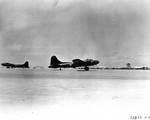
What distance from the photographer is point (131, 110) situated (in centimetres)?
991

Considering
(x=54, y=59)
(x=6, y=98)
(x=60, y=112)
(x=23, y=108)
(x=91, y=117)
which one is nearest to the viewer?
(x=91, y=117)

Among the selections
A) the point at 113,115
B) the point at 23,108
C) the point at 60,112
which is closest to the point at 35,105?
the point at 23,108

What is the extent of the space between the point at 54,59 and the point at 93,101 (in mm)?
69038

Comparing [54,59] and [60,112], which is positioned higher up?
[54,59]

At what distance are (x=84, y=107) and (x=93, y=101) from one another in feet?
4.52

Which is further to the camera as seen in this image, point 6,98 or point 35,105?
point 6,98

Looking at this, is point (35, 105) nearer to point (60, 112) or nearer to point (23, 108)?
point (23, 108)

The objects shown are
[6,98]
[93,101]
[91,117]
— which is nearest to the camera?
[91,117]

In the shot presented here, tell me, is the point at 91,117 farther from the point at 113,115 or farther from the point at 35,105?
the point at 35,105

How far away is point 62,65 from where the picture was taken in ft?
267

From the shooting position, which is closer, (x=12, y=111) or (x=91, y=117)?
(x=91, y=117)

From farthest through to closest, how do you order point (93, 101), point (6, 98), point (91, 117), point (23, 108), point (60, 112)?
point (6, 98)
point (93, 101)
point (23, 108)
point (60, 112)
point (91, 117)

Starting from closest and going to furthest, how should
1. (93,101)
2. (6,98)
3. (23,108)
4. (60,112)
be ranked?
(60,112) → (23,108) → (93,101) → (6,98)

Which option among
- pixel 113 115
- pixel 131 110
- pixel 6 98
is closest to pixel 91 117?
pixel 113 115
